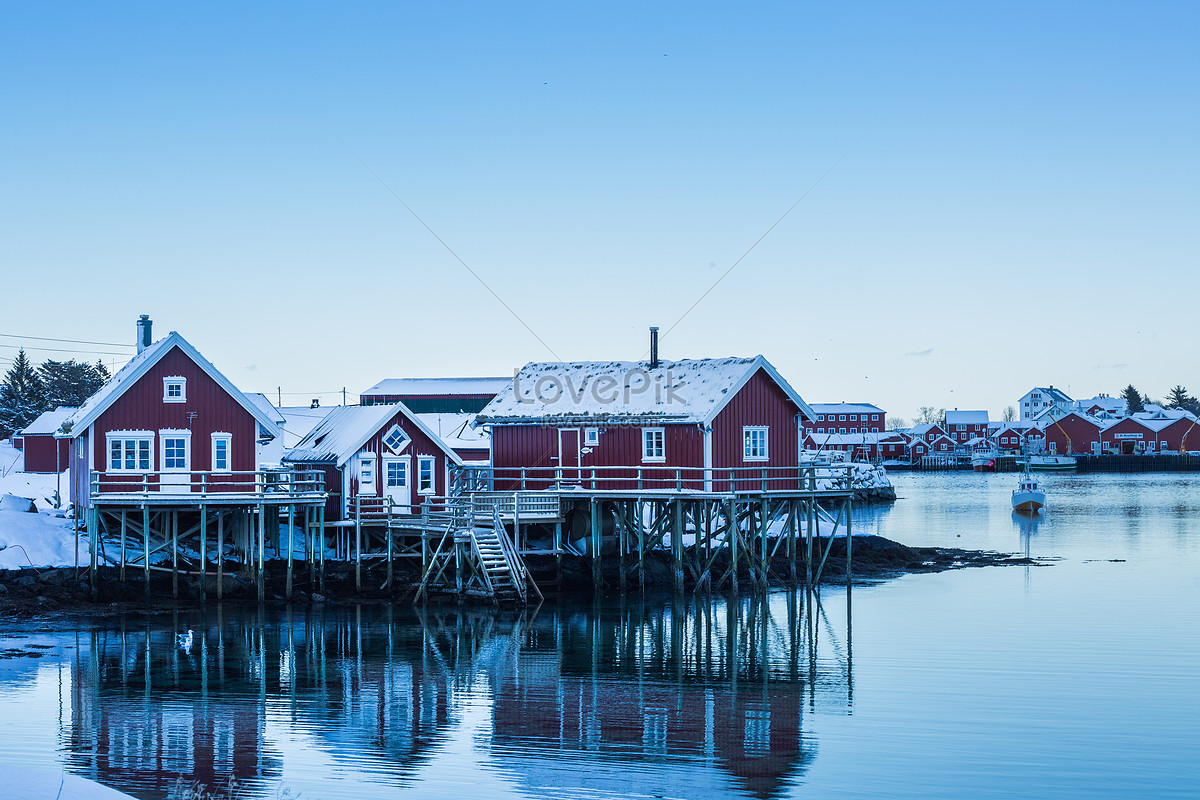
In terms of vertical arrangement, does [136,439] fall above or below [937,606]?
above

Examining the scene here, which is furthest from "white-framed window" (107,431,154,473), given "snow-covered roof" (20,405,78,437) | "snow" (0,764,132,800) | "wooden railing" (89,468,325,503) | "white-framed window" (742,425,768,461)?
"snow-covered roof" (20,405,78,437)

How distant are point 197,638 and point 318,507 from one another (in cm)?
824

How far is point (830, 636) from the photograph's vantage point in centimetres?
2977

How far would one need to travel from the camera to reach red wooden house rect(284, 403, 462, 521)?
121 ft

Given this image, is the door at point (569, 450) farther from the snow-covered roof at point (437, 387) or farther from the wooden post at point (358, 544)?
the snow-covered roof at point (437, 387)

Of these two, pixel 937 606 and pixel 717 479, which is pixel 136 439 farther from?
pixel 937 606

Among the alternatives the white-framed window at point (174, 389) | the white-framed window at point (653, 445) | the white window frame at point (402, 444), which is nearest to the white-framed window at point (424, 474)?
the white window frame at point (402, 444)

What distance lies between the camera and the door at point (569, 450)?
1496 inches

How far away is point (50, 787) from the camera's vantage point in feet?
50.6

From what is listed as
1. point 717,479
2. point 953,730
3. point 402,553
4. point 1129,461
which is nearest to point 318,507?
point 402,553

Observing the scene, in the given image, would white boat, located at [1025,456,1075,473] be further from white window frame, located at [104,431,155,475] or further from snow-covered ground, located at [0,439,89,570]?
white window frame, located at [104,431,155,475]

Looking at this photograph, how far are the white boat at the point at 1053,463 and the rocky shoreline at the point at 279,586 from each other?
11002cm

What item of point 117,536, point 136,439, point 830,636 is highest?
point 136,439

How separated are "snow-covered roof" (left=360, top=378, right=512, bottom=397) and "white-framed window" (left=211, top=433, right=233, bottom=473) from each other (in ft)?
143
